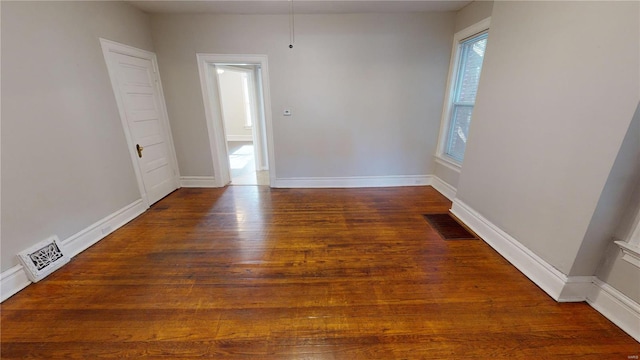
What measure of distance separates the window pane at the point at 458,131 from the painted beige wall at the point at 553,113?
93cm

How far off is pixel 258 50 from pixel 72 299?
→ 3.41 metres

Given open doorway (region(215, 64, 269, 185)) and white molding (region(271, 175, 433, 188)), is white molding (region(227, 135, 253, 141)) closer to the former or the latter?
open doorway (region(215, 64, 269, 185))

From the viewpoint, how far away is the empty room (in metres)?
1.50

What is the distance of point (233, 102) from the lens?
916cm

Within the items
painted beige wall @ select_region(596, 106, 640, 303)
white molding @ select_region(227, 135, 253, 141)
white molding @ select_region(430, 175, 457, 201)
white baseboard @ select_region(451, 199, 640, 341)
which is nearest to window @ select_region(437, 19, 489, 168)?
white molding @ select_region(430, 175, 457, 201)

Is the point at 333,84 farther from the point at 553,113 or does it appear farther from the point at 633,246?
the point at 633,246

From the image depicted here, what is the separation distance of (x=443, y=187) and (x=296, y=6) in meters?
3.35

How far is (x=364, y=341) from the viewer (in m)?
1.47

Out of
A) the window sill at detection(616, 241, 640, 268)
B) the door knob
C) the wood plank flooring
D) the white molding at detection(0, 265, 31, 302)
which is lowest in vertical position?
the wood plank flooring

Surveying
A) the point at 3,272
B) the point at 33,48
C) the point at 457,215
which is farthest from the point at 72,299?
the point at 457,215

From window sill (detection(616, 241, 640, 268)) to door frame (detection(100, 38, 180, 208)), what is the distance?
15.3ft

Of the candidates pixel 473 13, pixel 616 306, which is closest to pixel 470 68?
pixel 473 13

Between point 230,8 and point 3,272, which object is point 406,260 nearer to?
point 3,272

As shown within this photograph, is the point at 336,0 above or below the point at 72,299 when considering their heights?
above
